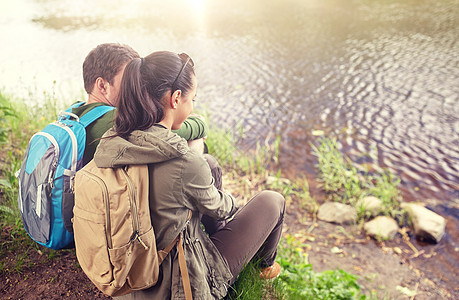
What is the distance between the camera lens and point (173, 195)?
1.56 metres

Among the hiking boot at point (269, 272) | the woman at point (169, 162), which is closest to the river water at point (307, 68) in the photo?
the hiking boot at point (269, 272)

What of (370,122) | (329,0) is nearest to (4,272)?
(370,122)

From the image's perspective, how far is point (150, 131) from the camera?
160 centimetres

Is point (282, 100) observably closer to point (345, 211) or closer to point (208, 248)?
point (345, 211)

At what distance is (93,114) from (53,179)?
1.37 ft

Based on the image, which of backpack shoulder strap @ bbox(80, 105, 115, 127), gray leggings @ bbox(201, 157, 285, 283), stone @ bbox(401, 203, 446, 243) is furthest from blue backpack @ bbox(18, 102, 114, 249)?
stone @ bbox(401, 203, 446, 243)

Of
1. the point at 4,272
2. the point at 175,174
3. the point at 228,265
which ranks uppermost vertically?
the point at 175,174

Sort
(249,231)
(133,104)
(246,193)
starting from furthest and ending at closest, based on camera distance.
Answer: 1. (246,193)
2. (249,231)
3. (133,104)

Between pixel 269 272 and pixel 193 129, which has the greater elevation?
pixel 193 129

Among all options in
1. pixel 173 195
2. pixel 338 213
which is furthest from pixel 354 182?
pixel 173 195

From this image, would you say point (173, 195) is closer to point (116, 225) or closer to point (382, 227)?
point (116, 225)

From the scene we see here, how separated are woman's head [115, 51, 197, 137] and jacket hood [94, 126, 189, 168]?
78mm

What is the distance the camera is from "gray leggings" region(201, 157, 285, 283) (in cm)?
198

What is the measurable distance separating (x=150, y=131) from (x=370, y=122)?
593 centimetres
